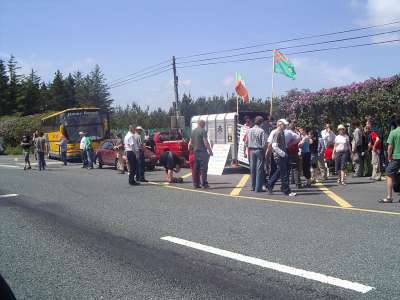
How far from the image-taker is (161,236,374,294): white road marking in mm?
4352

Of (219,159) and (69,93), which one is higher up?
(69,93)

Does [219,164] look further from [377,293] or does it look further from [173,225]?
[377,293]

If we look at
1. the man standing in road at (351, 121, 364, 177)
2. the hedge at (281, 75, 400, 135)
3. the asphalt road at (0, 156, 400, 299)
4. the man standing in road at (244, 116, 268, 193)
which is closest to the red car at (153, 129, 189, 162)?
the hedge at (281, 75, 400, 135)

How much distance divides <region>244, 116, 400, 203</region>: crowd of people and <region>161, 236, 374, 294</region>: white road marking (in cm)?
456

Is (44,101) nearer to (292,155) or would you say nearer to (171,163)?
(171,163)

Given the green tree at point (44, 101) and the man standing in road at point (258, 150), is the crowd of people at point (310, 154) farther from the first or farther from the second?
the green tree at point (44, 101)

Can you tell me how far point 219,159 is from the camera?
15.6 m

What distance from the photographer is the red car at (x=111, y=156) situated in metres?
18.4

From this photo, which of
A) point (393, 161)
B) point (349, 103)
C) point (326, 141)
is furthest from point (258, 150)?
point (349, 103)

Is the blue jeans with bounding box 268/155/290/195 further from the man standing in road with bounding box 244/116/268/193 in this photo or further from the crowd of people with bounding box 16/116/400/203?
the man standing in road with bounding box 244/116/268/193

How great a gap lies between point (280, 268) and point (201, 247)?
1296 mm

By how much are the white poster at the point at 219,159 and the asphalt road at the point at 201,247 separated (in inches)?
202

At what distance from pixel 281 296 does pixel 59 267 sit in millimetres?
2653

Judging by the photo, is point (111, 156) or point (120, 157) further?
point (111, 156)
